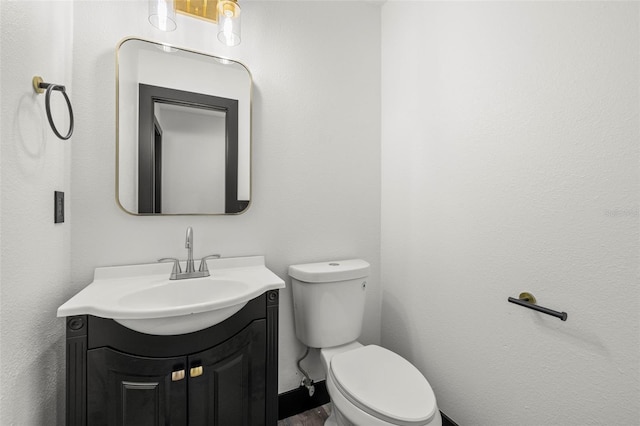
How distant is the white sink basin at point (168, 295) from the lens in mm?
888

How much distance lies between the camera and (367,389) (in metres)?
1.10

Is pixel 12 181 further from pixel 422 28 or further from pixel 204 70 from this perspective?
pixel 422 28

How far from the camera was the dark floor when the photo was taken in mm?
1503

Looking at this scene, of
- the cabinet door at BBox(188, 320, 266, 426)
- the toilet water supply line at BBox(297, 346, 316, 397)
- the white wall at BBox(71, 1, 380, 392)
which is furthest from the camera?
the toilet water supply line at BBox(297, 346, 316, 397)

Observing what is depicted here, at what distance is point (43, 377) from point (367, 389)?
118 cm

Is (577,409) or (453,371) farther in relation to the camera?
(453,371)

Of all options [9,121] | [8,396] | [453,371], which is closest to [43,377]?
[8,396]

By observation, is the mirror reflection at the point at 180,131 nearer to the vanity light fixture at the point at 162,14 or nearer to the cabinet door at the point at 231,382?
Answer: the vanity light fixture at the point at 162,14

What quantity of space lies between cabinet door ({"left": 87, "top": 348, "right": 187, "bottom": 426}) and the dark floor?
2.39 ft

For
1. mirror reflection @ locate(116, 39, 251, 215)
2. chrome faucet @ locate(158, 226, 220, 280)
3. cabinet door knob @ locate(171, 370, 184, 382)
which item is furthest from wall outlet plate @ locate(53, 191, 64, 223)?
cabinet door knob @ locate(171, 370, 184, 382)

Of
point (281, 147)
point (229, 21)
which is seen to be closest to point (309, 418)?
point (281, 147)

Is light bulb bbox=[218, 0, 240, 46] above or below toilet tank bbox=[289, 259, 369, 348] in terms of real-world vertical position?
above

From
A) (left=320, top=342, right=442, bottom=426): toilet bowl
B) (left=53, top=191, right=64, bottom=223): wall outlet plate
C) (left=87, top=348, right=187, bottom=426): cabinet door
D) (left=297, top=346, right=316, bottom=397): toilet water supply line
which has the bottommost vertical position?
(left=297, top=346, right=316, bottom=397): toilet water supply line

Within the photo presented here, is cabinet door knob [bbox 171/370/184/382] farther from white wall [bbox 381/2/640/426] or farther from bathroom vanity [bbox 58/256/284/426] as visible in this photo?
white wall [bbox 381/2/640/426]
